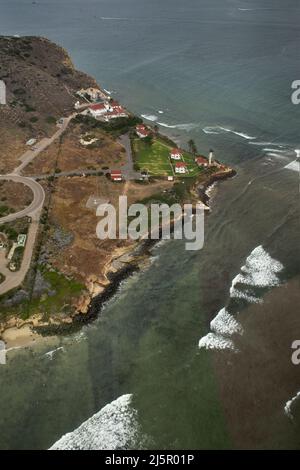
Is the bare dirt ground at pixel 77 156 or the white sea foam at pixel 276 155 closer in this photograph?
the bare dirt ground at pixel 77 156

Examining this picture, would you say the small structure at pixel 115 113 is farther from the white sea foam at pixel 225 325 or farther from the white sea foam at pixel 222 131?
the white sea foam at pixel 225 325

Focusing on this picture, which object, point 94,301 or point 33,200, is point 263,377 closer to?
point 94,301

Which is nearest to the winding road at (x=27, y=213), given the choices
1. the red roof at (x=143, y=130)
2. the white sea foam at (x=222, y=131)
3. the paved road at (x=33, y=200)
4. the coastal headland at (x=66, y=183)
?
the paved road at (x=33, y=200)

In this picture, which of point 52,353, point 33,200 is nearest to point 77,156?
point 33,200

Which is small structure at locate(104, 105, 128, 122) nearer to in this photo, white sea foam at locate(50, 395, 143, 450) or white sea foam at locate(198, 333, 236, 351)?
white sea foam at locate(198, 333, 236, 351)

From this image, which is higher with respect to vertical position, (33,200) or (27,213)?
(33,200)
